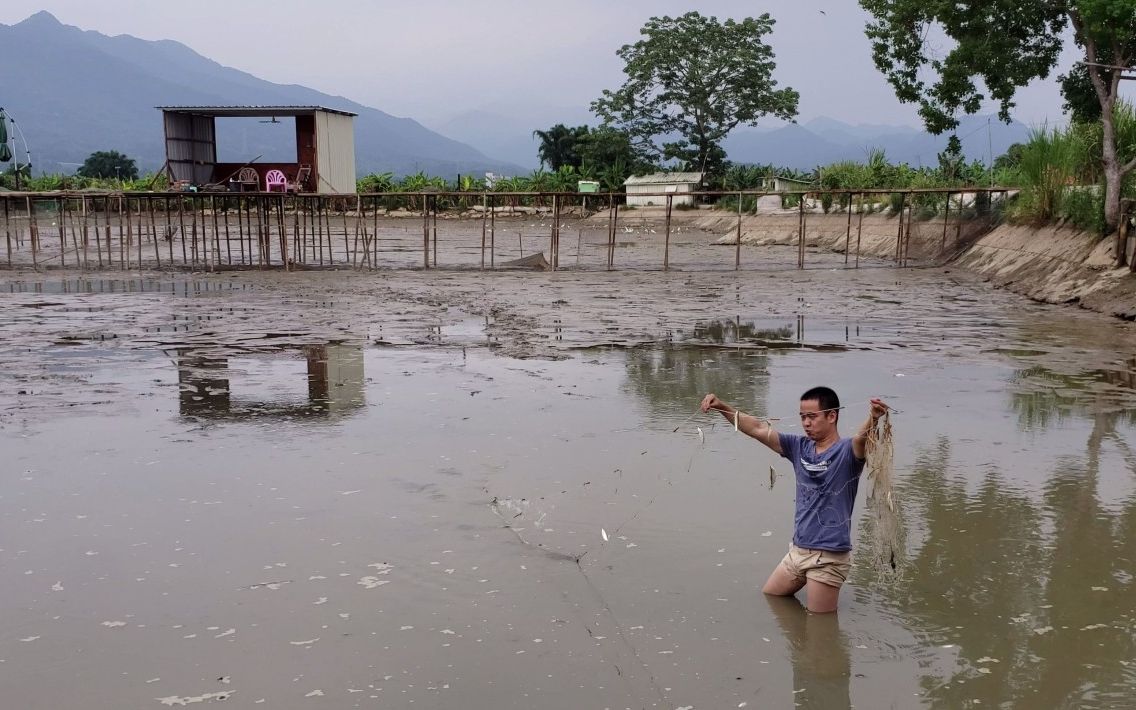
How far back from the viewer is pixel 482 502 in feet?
21.7

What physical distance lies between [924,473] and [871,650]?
9.47ft

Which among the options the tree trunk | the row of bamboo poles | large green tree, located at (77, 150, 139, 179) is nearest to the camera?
the tree trunk

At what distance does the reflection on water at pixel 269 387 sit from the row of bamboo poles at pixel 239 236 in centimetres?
1024

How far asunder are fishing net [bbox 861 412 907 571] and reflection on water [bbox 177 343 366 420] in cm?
518

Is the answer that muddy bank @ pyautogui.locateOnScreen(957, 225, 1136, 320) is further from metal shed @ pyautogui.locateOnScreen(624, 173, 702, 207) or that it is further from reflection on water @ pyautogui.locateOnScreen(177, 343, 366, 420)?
metal shed @ pyautogui.locateOnScreen(624, 173, 702, 207)

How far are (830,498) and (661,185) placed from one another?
39.5 meters

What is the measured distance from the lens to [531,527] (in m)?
6.15

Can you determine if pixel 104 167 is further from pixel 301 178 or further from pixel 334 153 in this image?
pixel 301 178

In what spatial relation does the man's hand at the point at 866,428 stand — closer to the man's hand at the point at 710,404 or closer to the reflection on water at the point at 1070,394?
the man's hand at the point at 710,404

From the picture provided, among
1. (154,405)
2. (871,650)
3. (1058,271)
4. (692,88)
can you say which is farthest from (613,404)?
(692,88)

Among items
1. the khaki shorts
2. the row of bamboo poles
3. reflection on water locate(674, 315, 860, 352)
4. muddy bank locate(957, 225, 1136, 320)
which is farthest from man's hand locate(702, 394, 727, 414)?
the row of bamboo poles

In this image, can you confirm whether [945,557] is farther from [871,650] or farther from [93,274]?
[93,274]

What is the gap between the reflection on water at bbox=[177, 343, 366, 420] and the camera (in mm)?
9125

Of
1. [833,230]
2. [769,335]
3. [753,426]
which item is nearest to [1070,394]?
[769,335]
